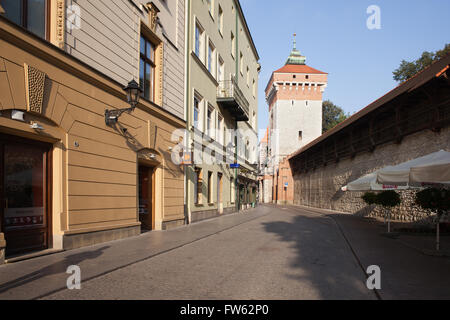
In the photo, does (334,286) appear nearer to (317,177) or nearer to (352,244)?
(352,244)

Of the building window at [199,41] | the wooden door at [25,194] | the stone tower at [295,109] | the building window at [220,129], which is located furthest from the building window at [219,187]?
the stone tower at [295,109]

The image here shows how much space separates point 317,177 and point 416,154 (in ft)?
64.8

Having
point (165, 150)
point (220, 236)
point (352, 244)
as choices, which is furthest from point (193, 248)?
point (165, 150)

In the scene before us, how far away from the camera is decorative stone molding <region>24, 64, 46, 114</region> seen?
253 inches

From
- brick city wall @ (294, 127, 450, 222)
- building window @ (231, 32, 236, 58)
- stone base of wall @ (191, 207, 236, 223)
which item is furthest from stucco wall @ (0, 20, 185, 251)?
building window @ (231, 32, 236, 58)

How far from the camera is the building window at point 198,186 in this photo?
1641 cm

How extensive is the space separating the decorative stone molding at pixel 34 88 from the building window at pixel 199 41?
10.8 m

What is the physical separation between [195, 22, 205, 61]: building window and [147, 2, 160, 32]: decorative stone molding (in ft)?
16.5

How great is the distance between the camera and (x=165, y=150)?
41.6 ft

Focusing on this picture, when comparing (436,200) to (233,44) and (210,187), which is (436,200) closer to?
(210,187)

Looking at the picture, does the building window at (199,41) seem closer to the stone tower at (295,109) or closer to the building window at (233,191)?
the building window at (233,191)

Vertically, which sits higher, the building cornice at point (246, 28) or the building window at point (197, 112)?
the building cornice at point (246, 28)

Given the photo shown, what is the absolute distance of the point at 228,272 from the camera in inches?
227

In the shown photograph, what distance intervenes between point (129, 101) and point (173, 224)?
19.7 ft
